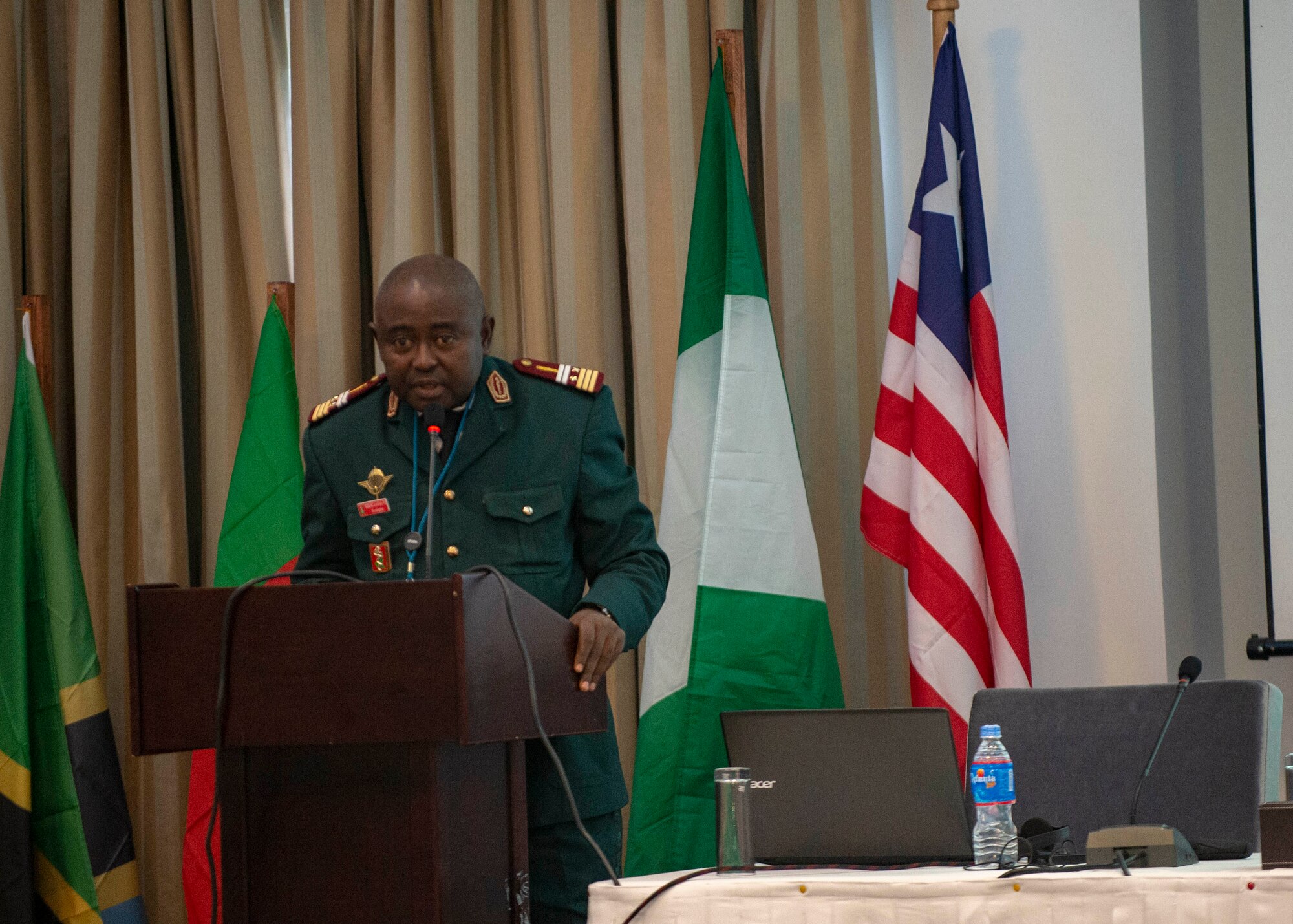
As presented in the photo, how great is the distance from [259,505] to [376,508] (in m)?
1.35

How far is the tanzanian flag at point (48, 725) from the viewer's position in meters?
3.23

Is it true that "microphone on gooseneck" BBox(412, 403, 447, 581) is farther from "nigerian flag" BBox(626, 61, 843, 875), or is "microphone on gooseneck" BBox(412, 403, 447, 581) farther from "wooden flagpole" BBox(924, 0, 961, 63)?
"wooden flagpole" BBox(924, 0, 961, 63)

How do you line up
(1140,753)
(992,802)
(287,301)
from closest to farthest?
1. (992,802)
2. (1140,753)
3. (287,301)

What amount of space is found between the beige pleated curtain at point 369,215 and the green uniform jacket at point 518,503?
1.19m

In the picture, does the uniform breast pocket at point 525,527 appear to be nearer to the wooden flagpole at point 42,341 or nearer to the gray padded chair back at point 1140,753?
the gray padded chair back at point 1140,753

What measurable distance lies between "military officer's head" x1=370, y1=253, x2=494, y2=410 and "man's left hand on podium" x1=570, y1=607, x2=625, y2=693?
1.45 feet

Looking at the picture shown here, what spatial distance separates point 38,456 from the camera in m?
3.46

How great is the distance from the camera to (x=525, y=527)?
213cm

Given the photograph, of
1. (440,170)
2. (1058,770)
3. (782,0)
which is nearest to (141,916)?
(440,170)

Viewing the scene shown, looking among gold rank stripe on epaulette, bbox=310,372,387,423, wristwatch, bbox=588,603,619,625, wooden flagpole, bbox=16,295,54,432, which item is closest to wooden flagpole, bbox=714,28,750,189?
gold rank stripe on epaulette, bbox=310,372,387,423

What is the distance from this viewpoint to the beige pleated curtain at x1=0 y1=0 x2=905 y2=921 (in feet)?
11.2

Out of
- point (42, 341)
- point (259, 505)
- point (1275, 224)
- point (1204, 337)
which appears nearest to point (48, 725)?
point (259, 505)

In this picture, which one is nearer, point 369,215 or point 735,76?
point 735,76

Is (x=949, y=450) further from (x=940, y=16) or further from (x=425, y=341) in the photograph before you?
(x=425, y=341)
